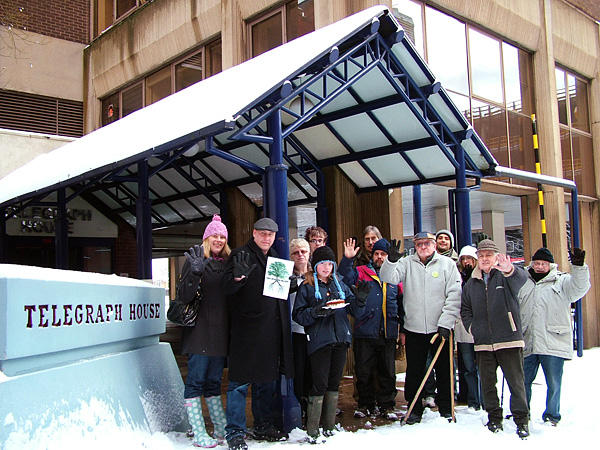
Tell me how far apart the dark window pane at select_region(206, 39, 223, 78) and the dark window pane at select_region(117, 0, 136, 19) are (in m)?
4.49

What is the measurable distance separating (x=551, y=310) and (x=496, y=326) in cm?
83

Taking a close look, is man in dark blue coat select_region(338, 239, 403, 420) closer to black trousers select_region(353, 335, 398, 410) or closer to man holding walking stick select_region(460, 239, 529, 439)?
black trousers select_region(353, 335, 398, 410)

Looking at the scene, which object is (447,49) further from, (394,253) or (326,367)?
(326,367)

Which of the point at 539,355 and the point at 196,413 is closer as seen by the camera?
the point at 196,413

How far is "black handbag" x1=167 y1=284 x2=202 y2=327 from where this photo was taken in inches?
180

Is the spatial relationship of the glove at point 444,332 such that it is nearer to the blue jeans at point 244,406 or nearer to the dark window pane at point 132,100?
the blue jeans at point 244,406

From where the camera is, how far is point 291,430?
516cm

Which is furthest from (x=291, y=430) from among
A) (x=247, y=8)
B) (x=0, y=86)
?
(x=0, y=86)

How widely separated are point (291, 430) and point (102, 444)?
1.85m

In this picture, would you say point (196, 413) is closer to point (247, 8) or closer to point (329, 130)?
point (329, 130)

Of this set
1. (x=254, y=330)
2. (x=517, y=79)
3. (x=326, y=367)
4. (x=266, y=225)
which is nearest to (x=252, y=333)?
(x=254, y=330)

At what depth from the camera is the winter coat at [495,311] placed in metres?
5.05

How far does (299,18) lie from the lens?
10.6m

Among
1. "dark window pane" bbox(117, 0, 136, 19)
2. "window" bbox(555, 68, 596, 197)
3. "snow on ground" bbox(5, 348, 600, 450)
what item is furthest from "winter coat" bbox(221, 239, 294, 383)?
"dark window pane" bbox(117, 0, 136, 19)
